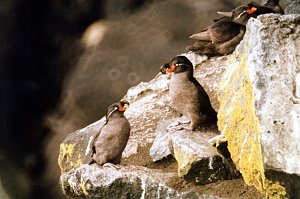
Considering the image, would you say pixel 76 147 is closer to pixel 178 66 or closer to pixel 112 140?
pixel 112 140

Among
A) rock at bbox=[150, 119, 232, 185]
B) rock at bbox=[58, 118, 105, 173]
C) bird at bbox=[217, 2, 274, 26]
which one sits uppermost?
bird at bbox=[217, 2, 274, 26]

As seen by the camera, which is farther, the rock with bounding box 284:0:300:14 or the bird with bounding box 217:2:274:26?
the rock with bounding box 284:0:300:14

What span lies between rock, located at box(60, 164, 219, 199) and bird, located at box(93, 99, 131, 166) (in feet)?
0.23

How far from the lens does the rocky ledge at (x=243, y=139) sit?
9.64 ft

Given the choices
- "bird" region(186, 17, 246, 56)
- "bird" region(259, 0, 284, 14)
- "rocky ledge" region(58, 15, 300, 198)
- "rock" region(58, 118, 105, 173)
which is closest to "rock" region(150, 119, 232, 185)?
"rocky ledge" region(58, 15, 300, 198)

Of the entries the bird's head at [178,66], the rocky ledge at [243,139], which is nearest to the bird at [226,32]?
the rocky ledge at [243,139]

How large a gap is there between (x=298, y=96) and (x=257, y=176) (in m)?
0.39

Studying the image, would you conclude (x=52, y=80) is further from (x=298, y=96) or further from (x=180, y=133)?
(x=298, y=96)

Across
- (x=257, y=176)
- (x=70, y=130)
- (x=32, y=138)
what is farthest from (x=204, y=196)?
(x=32, y=138)

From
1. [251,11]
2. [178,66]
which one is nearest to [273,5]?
[251,11]

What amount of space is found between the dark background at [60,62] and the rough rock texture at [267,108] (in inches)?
69.0

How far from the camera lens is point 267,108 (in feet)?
9.89

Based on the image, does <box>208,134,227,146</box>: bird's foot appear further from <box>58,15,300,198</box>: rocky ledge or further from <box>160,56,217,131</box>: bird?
<box>160,56,217,131</box>: bird

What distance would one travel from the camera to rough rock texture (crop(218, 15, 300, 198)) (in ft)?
9.55
